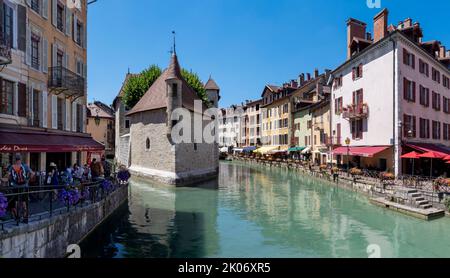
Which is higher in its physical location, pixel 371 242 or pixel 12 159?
pixel 12 159

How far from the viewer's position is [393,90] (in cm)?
2312

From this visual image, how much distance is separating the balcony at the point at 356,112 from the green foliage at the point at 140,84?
23.7m

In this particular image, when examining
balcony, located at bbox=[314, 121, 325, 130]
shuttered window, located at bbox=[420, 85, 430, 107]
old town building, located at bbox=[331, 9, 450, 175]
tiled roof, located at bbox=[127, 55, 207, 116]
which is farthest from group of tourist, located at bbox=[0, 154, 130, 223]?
balcony, located at bbox=[314, 121, 325, 130]

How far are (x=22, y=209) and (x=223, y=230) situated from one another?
A: 7.93 m

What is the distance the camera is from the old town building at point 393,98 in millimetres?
23047

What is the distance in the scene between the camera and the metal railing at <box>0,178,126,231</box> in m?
7.43

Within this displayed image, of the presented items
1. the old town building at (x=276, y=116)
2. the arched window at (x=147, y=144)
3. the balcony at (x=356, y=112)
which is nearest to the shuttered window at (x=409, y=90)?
the balcony at (x=356, y=112)

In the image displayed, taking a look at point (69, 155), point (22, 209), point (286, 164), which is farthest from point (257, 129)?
point (22, 209)

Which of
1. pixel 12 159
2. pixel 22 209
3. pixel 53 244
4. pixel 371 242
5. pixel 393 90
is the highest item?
pixel 393 90

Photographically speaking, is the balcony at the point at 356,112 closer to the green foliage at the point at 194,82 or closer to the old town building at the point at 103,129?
the green foliage at the point at 194,82

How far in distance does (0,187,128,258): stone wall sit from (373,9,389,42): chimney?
2489 centimetres

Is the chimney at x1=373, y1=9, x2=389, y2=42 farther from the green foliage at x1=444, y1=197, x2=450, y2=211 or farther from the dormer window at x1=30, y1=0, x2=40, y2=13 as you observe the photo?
the dormer window at x1=30, y1=0, x2=40, y2=13

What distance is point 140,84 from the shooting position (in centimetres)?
3972
